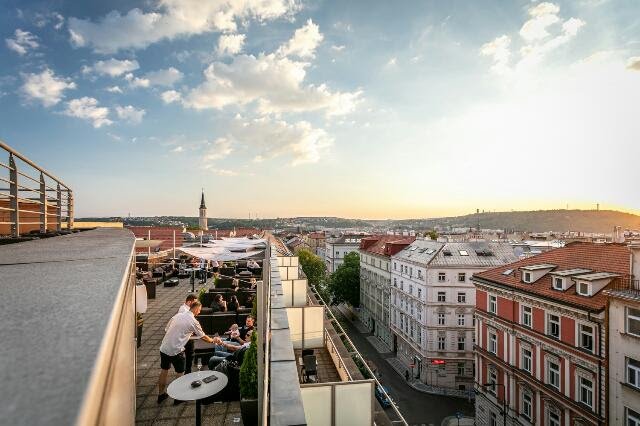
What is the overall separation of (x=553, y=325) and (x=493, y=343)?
5.94 meters

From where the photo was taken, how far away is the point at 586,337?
18.9m

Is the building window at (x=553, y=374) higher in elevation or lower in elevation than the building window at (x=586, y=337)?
lower

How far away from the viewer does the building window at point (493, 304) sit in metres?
25.8

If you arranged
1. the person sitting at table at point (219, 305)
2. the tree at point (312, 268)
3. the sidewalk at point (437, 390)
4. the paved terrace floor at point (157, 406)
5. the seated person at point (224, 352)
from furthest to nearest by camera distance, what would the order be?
the tree at point (312, 268)
the sidewalk at point (437, 390)
the person sitting at table at point (219, 305)
the seated person at point (224, 352)
the paved terrace floor at point (157, 406)

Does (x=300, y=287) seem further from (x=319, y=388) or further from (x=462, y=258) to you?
(x=462, y=258)

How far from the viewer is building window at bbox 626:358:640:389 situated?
16.4 metres

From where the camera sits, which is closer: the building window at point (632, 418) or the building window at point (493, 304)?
the building window at point (632, 418)

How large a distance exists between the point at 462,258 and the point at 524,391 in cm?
1727

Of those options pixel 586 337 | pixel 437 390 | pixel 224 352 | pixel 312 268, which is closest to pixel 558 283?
pixel 586 337

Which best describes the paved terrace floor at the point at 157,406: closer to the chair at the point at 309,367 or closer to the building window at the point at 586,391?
the chair at the point at 309,367

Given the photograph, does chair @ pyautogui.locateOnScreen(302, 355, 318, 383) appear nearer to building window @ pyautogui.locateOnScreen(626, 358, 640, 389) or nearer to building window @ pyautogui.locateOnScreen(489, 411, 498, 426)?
building window @ pyautogui.locateOnScreen(626, 358, 640, 389)

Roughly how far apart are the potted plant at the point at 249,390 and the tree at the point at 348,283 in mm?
59830

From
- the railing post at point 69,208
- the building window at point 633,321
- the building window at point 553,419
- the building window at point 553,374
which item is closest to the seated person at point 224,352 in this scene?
the railing post at point 69,208

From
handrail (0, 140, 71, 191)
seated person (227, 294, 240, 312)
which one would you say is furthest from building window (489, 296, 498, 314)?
handrail (0, 140, 71, 191)
